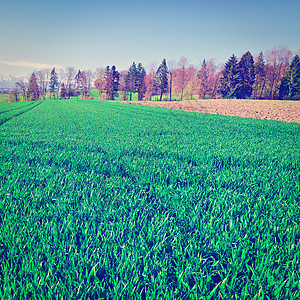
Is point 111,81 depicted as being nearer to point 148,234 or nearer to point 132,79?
point 132,79

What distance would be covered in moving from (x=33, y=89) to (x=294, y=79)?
11210 cm

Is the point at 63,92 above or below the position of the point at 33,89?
below

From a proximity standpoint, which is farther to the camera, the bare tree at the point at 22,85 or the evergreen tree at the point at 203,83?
the bare tree at the point at 22,85

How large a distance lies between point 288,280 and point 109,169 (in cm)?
326

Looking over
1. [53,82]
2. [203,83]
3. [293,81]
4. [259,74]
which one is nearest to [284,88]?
[293,81]

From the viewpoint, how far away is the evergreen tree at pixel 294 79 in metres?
53.3

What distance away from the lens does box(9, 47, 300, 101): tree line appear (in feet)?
194

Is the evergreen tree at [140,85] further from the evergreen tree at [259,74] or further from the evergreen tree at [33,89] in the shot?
the evergreen tree at [33,89]

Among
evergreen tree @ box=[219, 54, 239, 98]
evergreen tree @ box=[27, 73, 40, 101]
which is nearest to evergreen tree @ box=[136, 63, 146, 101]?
Answer: evergreen tree @ box=[219, 54, 239, 98]

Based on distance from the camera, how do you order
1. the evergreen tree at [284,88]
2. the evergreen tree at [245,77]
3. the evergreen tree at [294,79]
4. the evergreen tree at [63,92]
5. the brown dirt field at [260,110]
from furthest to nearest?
the evergreen tree at [63,92] < the evergreen tree at [245,77] < the evergreen tree at [284,88] < the evergreen tree at [294,79] < the brown dirt field at [260,110]

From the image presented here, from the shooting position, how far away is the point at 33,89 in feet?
312

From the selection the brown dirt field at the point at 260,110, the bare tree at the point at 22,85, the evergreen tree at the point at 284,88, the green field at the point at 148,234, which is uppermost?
the bare tree at the point at 22,85

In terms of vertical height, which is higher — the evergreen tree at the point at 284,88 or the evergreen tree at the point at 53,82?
the evergreen tree at the point at 53,82

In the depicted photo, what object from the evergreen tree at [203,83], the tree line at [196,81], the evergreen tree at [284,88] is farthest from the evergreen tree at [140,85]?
the evergreen tree at [284,88]
